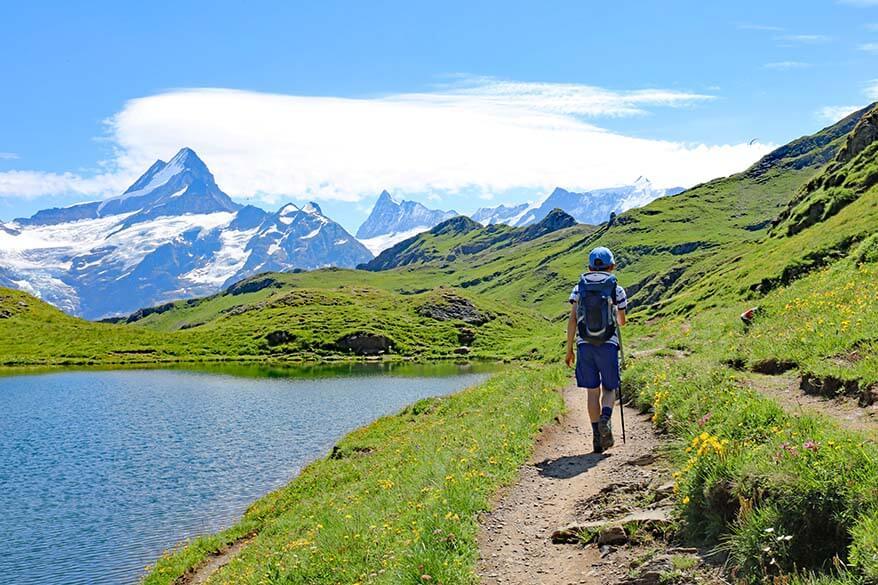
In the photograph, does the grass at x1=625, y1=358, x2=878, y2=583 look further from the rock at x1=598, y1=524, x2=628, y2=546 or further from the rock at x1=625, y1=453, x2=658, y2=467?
the rock at x1=625, y1=453, x2=658, y2=467

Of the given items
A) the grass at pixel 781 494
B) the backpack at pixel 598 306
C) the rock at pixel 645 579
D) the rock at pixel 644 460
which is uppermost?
the backpack at pixel 598 306

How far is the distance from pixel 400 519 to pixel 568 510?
3.51 meters

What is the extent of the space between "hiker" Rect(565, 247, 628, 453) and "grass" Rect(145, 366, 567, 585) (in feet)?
6.97

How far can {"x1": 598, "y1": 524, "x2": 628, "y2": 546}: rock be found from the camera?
1001cm

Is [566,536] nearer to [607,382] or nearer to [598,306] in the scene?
[607,382]

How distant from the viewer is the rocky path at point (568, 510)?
31.8 ft

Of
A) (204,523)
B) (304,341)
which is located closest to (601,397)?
(204,523)

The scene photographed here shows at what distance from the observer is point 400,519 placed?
13.1 m

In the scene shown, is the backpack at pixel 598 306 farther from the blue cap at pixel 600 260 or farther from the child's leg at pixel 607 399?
the child's leg at pixel 607 399

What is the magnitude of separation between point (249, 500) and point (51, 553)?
10.7 metres


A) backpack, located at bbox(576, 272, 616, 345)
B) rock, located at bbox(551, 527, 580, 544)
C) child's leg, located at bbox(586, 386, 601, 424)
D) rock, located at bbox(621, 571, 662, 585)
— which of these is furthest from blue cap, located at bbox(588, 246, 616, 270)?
rock, located at bbox(621, 571, 662, 585)

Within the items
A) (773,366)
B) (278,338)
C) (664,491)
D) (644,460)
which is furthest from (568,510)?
(278,338)

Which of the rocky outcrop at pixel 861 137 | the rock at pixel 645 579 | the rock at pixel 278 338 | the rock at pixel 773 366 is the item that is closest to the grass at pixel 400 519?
the rock at pixel 645 579

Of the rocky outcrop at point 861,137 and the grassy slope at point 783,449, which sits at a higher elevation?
the rocky outcrop at point 861,137
